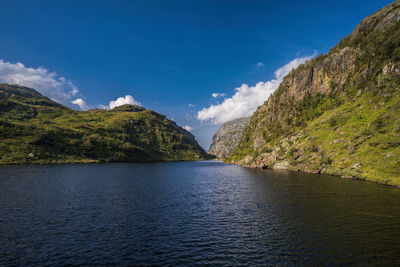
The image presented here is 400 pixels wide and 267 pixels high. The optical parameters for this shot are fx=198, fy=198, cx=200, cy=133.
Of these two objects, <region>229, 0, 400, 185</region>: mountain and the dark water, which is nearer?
the dark water

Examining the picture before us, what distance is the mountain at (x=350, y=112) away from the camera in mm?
73812

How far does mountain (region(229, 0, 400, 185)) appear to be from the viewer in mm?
73812

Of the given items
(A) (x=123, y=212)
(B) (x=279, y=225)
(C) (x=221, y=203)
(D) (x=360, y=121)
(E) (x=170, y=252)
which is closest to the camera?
(E) (x=170, y=252)

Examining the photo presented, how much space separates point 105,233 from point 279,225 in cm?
2810

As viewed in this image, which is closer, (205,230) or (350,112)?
(205,230)

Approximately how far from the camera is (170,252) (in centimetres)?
2494

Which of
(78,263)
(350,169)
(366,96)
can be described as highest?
(366,96)

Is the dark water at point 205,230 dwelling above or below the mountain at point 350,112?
below

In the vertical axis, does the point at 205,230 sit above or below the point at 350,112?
below

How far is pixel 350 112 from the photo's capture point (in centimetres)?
11125

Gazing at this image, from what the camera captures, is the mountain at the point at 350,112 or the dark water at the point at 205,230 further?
the mountain at the point at 350,112

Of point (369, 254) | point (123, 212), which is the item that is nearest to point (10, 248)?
point (123, 212)

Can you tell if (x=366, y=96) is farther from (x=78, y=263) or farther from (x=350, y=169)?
(x=78, y=263)

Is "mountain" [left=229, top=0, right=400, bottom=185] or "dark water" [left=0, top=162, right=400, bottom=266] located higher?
"mountain" [left=229, top=0, right=400, bottom=185]
